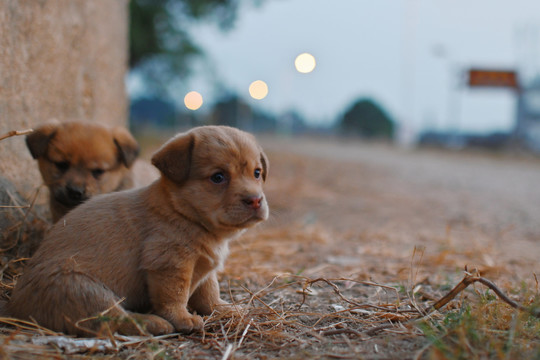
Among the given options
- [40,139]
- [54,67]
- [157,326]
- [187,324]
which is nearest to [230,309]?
[187,324]

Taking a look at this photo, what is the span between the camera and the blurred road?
7.13 meters

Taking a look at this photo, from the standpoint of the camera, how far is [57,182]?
4.30 meters

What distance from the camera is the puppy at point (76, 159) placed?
4289 millimetres

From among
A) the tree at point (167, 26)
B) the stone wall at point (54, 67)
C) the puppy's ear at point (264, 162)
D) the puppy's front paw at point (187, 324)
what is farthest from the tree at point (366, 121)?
the puppy's front paw at point (187, 324)

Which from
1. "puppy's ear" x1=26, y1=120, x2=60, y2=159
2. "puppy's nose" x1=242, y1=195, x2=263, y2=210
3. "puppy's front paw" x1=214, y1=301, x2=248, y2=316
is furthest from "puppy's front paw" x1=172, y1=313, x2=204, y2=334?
"puppy's ear" x1=26, y1=120, x2=60, y2=159

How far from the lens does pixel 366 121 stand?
41.8 m

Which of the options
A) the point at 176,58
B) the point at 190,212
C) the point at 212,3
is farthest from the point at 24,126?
the point at 176,58

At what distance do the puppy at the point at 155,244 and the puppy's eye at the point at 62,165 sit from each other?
106cm

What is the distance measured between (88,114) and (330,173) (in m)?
9.62

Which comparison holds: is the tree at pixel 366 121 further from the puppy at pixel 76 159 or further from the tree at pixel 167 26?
the puppy at pixel 76 159

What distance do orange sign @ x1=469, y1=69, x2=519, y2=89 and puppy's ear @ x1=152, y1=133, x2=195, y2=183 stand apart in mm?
39106

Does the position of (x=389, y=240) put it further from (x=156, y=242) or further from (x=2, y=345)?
(x=2, y=345)

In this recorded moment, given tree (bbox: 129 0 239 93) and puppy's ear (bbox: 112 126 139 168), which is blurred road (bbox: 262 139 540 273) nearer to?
puppy's ear (bbox: 112 126 139 168)

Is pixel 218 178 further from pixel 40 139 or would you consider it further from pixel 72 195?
pixel 40 139
